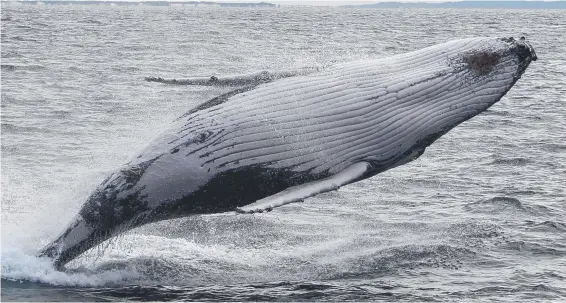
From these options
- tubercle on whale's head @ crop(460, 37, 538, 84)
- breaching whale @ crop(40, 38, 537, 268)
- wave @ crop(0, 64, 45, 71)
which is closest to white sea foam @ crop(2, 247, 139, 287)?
breaching whale @ crop(40, 38, 537, 268)

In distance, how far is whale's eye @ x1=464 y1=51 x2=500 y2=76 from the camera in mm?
10930

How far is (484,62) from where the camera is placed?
35.9 feet

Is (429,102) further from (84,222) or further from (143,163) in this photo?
(84,222)

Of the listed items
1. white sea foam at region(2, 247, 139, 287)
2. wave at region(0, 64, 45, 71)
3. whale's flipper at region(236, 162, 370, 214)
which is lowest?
white sea foam at region(2, 247, 139, 287)

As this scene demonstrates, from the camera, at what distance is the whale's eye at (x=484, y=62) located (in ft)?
35.9

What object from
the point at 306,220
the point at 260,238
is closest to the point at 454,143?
the point at 306,220

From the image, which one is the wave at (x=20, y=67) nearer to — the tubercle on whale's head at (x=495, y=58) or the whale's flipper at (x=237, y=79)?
the whale's flipper at (x=237, y=79)

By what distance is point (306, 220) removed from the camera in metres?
14.5

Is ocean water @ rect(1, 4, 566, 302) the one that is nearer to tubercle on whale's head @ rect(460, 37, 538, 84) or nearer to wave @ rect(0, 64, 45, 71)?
tubercle on whale's head @ rect(460, 37, 538, 84)

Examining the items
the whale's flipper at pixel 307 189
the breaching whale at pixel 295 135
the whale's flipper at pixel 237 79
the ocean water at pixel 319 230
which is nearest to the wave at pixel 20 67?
the ocean water at pixel 319 230

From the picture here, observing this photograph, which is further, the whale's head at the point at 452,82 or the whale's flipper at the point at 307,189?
the whale's head at the point at 452,82

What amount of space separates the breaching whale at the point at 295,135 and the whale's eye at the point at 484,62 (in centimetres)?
1

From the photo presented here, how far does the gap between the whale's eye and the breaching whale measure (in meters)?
0.01

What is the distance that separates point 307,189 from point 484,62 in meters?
3.03
